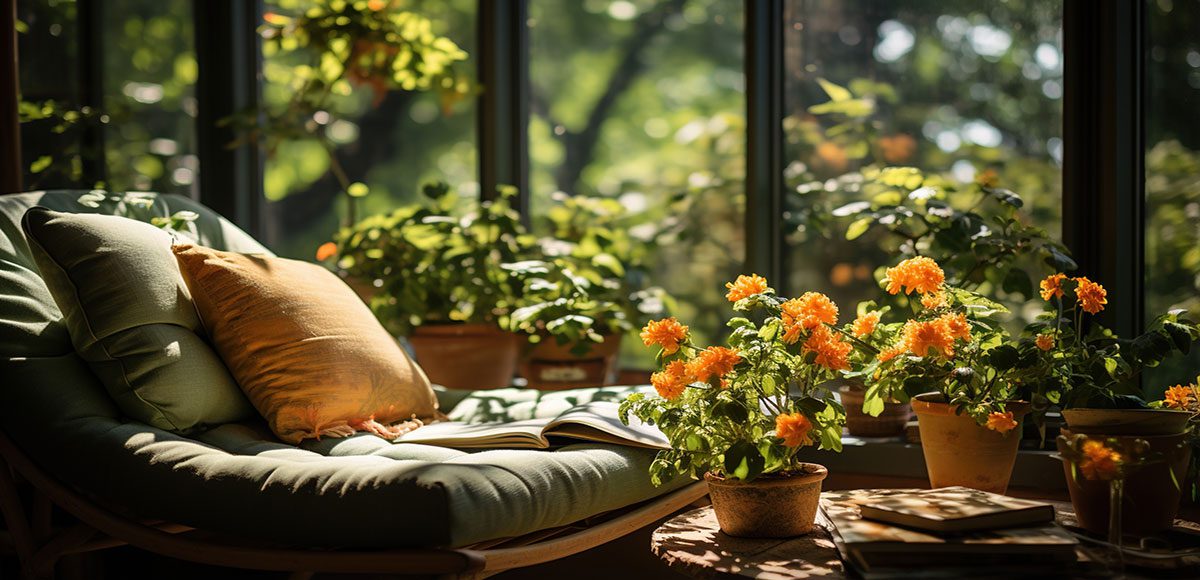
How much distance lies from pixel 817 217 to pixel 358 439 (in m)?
1.28

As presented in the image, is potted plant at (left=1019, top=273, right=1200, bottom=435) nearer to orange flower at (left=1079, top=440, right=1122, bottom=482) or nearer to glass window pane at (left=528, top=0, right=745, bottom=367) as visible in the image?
orange flower at (left=1079, top=440, right=1122, bottom=482)

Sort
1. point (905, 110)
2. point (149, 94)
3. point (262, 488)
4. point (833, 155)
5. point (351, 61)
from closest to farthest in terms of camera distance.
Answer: point (262, 488) → point (905, 110) → point (833, 155) → point (351, 61) → point (149, 94)

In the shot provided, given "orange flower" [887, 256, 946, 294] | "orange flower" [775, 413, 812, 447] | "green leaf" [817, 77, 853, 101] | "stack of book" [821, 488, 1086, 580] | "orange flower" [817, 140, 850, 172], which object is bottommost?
"stack of book" [821, 488, 1086, 580]

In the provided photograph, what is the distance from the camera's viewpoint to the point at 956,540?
4.05ft

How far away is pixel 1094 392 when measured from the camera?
1621 mm

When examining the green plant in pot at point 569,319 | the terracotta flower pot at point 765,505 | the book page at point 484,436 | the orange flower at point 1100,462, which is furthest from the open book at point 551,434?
the orange flower at point 1100,462

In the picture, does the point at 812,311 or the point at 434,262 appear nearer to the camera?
the point at 812,311

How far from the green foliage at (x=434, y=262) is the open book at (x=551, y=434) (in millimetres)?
729

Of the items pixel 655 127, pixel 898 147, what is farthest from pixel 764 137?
pixel 655 127

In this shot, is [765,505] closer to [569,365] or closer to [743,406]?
[743,406]

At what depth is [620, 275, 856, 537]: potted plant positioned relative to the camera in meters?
1.39

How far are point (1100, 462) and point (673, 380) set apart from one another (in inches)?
21.1

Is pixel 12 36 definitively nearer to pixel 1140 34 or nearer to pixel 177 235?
pixel 177 235

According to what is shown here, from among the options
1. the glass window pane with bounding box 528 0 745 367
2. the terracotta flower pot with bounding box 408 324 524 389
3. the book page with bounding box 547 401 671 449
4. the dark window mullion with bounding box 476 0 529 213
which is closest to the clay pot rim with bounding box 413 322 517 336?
the terracotta flower pot with bounding box 408 324 524 389
